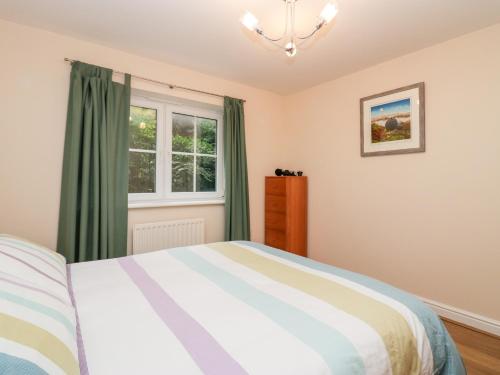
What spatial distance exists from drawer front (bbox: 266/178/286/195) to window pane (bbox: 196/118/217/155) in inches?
31.5

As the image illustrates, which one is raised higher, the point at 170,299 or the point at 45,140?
the point at 45,140

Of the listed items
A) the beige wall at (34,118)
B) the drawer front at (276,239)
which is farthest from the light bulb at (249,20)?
the drawer front at (276,239)

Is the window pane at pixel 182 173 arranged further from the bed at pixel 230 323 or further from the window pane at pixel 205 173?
the bed at pixel 230 323

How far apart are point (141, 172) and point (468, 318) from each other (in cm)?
318

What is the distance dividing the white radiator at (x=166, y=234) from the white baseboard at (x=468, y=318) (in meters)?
2.29

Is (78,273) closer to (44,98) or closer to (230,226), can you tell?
(44,98)

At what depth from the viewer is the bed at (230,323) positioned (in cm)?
79

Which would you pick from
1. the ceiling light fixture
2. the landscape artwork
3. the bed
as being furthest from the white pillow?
the landscape artwork

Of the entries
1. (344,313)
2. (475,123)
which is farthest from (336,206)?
(344,313)

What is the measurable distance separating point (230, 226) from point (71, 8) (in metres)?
2.32

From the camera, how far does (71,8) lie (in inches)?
75.5

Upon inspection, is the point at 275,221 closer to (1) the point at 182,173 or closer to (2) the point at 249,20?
(1) the point at 182,173

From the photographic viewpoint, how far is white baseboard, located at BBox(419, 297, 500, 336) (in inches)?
82.2

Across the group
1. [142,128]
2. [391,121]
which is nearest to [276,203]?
[391,121]
